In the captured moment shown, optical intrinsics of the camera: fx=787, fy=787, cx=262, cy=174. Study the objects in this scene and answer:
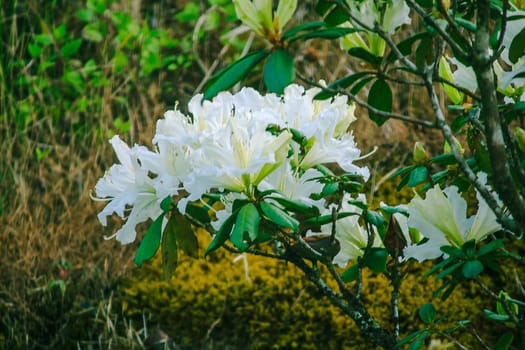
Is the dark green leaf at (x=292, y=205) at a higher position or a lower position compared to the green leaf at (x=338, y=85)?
lower

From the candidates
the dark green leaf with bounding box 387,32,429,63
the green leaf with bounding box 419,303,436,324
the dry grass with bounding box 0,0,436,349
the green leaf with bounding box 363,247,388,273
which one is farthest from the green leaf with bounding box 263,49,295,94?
the dry grass with bounding box 0,0,436,349

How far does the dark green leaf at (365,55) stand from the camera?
136 cm

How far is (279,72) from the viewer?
1107 millimetres

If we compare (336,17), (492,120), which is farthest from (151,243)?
(492,120)

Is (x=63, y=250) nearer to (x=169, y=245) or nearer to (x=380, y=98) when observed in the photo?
(x=169, y=245)

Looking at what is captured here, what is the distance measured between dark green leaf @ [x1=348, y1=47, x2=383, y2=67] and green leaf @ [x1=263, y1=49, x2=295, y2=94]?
0.25 metres

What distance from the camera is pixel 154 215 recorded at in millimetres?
1384

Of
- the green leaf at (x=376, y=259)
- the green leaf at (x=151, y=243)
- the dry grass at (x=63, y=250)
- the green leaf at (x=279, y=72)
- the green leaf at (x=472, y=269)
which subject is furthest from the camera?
the dry grass at (x=63, y=250)

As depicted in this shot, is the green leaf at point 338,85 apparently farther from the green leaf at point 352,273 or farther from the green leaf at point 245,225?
the green leaf at point 352,273

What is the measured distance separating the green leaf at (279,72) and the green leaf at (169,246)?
1.29 ft

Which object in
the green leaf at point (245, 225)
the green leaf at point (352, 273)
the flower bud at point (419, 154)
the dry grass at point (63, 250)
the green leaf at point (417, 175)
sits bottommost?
the dry grass at point (63, 250)

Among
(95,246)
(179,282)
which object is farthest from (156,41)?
(179,282)

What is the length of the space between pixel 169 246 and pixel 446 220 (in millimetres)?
481

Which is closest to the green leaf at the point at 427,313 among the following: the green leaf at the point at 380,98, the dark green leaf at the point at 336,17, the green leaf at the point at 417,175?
the green leaf at the point at 417,175
